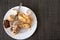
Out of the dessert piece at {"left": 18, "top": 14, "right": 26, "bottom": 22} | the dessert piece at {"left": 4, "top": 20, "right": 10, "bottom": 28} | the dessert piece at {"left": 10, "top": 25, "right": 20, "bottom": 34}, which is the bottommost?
the dessert piece at {"left": 10, "top": 25, "right": 20, "bottom": 34}

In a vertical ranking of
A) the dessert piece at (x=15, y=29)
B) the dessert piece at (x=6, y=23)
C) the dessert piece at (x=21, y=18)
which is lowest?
the dessert piece at (x=15, y=29)

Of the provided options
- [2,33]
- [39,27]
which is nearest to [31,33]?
[39,27]

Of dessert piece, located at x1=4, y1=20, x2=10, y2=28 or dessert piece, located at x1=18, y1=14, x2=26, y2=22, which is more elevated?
dessert piece, located at x1=18, y1=14, x2=26, y2=22

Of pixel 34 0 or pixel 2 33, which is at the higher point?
pixel 34 0

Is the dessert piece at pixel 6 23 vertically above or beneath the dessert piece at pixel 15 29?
above

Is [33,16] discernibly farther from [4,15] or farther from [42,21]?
[4,15]

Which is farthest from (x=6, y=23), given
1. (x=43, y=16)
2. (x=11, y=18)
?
(x=43, y=16)

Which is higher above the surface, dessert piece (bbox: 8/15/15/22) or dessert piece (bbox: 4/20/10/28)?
dessert piece (bbox: 8/15/15/22)

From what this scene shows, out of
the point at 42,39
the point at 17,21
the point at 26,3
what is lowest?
the point at 42,39

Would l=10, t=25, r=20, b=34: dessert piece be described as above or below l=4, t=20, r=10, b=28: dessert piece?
below
